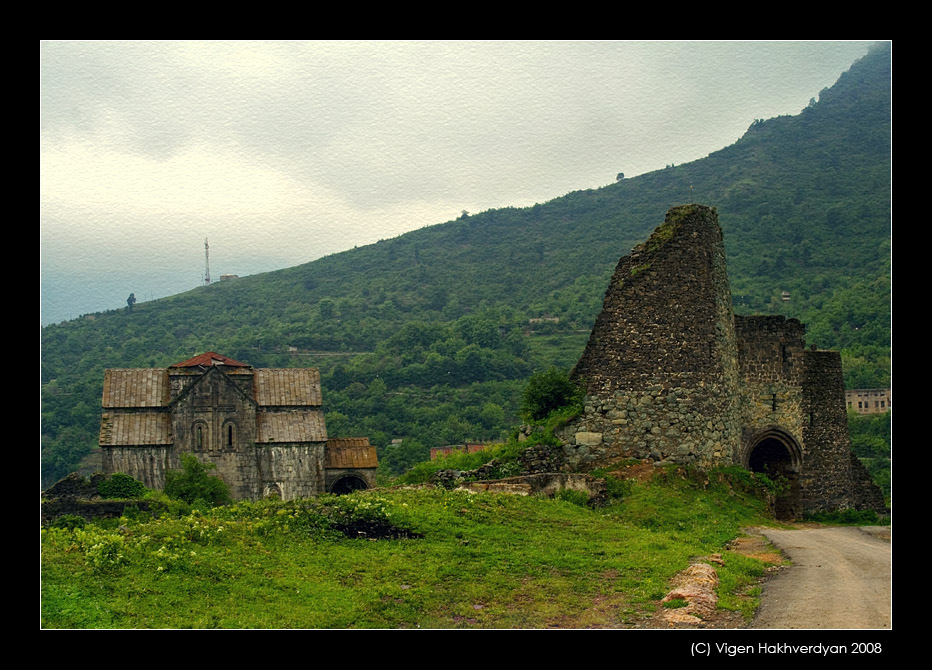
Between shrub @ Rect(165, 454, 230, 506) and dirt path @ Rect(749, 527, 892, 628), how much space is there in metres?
19.1

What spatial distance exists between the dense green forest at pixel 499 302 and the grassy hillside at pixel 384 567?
2309 centimetres

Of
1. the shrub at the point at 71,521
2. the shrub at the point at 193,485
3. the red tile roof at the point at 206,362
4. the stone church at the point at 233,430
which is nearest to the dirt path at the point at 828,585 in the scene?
the shrub at the point at 71,521

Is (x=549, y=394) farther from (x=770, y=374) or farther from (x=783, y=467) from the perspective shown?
(x=783, y=467)

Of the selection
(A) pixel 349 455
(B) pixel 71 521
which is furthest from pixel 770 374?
(A) pixel 349 455

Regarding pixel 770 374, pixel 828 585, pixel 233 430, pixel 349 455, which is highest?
pixel 770 374

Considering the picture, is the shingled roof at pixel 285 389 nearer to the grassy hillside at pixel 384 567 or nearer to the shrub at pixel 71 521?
the shrub at pixel 71 521

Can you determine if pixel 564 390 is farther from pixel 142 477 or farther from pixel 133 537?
pixel 142 477

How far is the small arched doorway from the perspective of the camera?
22062 mm

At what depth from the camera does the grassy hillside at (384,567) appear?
951cm

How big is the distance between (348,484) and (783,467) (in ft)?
67.0

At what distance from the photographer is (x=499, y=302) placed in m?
104

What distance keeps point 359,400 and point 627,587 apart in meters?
56.1
